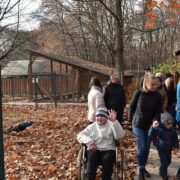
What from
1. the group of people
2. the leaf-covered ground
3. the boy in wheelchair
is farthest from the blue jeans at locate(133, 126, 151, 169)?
the boy in wheelchair

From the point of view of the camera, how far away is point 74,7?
107 ft

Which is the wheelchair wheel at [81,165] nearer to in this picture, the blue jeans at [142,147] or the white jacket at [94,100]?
the blue jeans at [142,147]

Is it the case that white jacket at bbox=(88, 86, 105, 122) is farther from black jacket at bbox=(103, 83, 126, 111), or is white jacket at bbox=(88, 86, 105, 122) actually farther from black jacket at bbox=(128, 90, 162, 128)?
black jacket at bbox=(128, 90, 162, 128)

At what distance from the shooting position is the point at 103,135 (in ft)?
20.6

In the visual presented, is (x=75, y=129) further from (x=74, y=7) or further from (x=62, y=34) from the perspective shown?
(x=62, y=34)

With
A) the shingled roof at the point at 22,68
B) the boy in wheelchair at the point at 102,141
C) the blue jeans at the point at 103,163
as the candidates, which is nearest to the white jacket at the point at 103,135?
the boy in wheelchair at the point at 102,141

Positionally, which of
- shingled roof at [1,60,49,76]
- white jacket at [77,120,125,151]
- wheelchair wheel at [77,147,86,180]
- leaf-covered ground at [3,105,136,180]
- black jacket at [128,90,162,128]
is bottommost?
leaf-covered ground at [3,105,136,180]

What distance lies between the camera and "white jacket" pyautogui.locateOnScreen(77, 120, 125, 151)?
20.4ft

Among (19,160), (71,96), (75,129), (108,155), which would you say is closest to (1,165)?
(108,155)

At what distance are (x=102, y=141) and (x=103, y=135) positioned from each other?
91 mm

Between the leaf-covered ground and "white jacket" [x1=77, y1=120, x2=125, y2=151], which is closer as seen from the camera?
A: "white jacket" [x1=77, y1=120, x2=125, y2=151]

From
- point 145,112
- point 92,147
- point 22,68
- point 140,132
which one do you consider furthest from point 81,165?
point 22,68

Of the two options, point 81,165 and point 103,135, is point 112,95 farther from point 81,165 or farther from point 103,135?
point 81,165

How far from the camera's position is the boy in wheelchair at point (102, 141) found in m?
6.13
